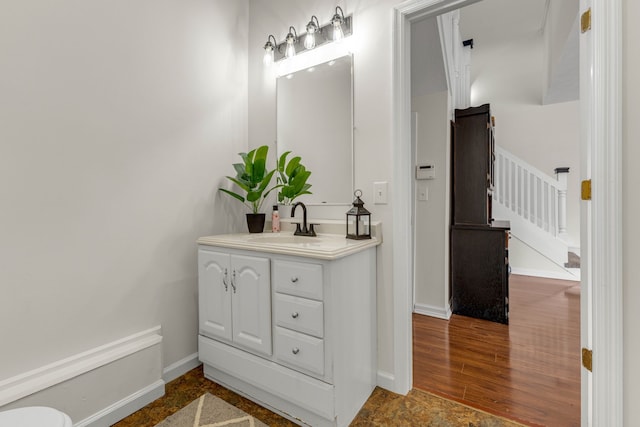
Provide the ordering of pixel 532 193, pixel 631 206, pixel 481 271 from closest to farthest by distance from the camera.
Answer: pixel 631 206 → pixel 481 271 → pixel 532 193

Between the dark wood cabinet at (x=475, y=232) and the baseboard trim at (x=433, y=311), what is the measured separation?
19cm

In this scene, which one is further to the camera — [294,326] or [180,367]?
[180,367]

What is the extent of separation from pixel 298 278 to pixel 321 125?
44.6 inches

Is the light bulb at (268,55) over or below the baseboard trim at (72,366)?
over

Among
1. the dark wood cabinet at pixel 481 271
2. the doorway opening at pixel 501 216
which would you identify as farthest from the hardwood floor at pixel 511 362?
the dark wood cabinet at pixel 481 271

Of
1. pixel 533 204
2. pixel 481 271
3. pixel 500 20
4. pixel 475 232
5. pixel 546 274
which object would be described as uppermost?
pixel 500 20

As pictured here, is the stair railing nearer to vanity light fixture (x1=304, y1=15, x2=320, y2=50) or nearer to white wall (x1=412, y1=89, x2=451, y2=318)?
white wall (x1=412, y1=89, x2=451, y2=318)

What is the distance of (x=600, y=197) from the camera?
1.17 m

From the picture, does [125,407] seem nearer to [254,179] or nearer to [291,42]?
[254,179]

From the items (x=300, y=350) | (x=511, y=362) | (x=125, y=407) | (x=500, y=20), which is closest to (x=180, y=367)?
(x=125, y=407)

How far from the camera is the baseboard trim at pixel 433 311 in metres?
2.86

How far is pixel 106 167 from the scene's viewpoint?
1601 millimetres

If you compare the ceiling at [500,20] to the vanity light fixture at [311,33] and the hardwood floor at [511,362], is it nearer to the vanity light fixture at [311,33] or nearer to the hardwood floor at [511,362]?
the vanity light fixture at [311,33]

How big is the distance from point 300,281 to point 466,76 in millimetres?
4143
